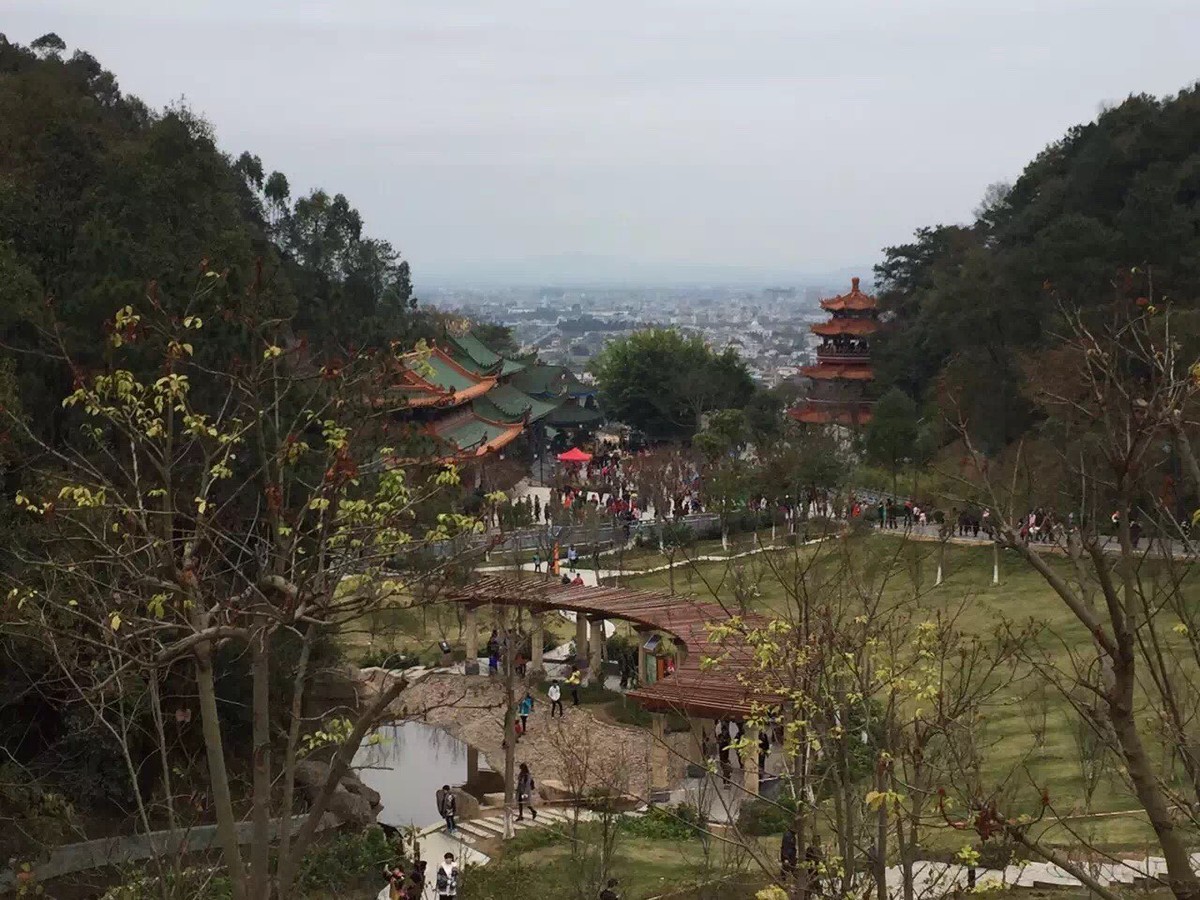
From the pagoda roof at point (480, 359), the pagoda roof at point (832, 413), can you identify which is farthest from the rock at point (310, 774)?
the pagoda roof at point (480, 359)

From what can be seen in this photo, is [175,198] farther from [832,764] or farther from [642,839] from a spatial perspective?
[832,764]

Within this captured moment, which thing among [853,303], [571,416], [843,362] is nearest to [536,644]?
[843,362]

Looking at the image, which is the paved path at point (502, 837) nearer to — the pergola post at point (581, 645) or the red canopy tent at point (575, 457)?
the pergola post at point (581, 645)

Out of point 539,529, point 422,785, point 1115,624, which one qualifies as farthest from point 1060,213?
point 1115,624

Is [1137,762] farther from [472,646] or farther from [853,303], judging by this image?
[853,303]

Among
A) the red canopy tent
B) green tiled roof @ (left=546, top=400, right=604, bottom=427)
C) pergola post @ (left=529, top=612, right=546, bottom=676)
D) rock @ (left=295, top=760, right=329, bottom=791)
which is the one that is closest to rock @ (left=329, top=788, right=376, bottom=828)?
rock @ (left=295, top=760, right=329, bottom=791)
